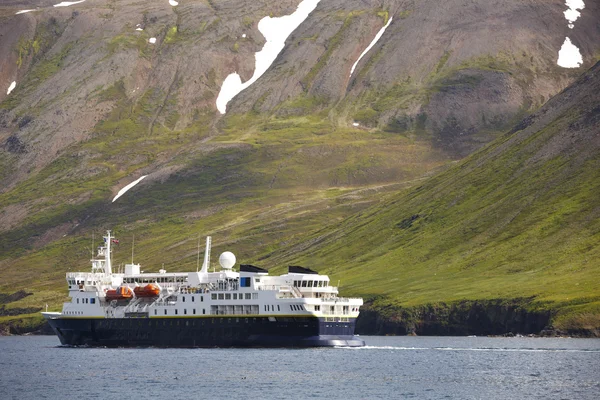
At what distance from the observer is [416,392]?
9112cm

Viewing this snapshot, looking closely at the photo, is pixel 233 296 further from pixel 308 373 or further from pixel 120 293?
pixel 308 373

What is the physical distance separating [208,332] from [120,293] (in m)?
13.8

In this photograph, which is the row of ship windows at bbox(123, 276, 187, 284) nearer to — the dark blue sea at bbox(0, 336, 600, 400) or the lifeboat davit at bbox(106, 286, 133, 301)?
the lifeboat davit at bbox(106, 286, 133, 301)

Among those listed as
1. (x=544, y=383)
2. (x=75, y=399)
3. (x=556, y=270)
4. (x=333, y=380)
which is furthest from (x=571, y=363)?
(x=556, y=270)

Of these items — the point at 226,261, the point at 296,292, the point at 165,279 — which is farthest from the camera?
the point at 165,279

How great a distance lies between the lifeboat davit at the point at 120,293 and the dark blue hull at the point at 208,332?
285cm

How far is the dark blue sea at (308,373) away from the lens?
90312 millimetres

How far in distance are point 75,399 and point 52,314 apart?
209 feet

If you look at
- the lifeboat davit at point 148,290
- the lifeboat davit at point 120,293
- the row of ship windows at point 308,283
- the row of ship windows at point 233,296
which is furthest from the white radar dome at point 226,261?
the row of ship windows at point 308,283

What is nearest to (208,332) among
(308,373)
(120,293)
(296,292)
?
(296,292)

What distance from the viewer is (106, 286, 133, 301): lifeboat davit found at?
13912 centimetres

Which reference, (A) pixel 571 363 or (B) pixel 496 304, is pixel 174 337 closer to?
(A) pixel 571 363

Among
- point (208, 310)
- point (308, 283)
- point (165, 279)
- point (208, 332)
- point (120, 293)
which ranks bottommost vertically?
point (208, 332)

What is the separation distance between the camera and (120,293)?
458 ft
